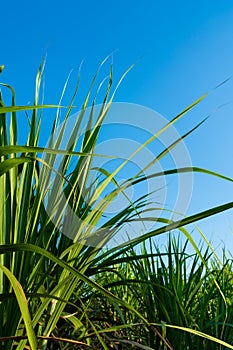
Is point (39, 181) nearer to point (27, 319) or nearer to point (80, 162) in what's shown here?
point (80, 162)

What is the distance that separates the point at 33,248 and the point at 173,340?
863 mm

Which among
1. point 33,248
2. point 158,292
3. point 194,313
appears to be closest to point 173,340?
point 158,292

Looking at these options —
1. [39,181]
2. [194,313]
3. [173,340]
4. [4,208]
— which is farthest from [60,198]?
[194,313]

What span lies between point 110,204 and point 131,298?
0.86 m

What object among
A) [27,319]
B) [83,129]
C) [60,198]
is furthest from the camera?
[83,129]

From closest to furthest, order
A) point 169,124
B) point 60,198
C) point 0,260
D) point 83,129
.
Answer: point 0,260 < point 169,124 < point 60,198 < point 83,129

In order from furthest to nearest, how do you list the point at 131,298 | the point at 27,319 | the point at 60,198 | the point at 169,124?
the point at 131,298
the point at 60,198
the point at 169,124
the point at 27,319

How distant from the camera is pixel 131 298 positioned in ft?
5.85

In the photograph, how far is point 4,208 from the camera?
0.86 meters

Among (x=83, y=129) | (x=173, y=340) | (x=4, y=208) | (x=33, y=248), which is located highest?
(x=83, y=129)

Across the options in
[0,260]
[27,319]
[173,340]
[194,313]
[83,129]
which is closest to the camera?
[27,319]

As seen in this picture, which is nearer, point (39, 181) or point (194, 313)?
point (39, 181)

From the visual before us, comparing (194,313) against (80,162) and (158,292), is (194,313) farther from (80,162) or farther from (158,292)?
(80,162)

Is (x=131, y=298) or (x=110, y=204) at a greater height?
(x=110, y=204)
